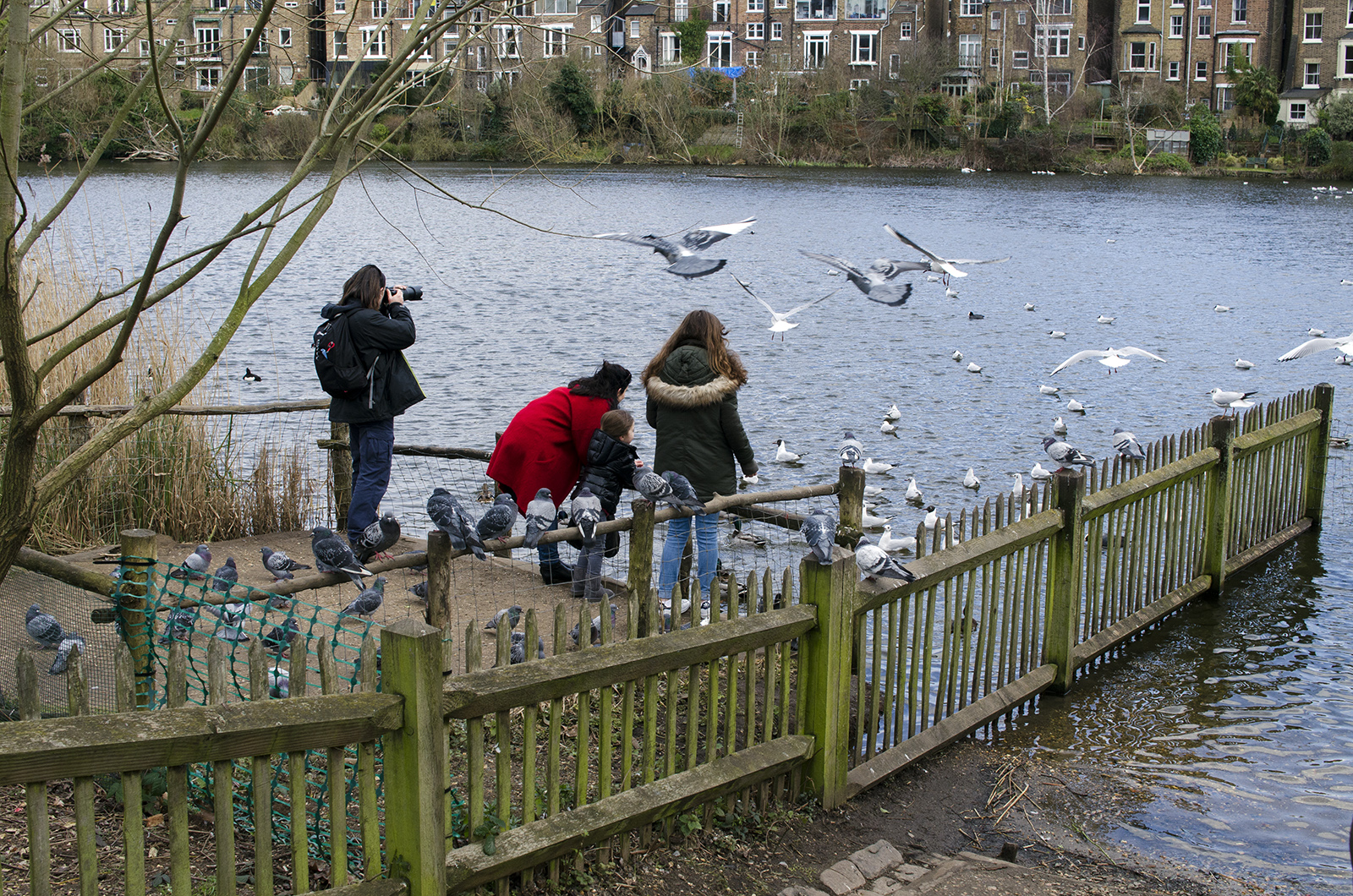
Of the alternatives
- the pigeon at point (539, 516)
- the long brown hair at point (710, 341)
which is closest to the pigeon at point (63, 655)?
the pigeon at point (539, 516)

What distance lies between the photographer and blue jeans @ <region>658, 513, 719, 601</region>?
279 inches

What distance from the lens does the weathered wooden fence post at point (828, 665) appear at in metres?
4.79

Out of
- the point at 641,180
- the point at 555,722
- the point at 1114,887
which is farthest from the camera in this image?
the point at 641,180

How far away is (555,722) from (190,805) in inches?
61.7

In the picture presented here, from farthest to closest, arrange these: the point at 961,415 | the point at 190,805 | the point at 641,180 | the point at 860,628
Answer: the point at 641,180 < the point at 961,415 < the point at 860,628 < the point at 190,805

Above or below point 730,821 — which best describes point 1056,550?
above

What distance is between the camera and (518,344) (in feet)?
72.6

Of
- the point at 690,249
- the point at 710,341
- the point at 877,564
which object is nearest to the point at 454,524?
the point at 877,564

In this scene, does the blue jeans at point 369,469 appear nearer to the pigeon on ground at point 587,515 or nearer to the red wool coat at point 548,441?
the red wool coat at point 548,441

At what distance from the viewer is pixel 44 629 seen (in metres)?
4.99

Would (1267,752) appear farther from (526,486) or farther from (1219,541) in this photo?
(526,486)

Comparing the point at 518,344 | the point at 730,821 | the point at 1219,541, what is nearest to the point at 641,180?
the point at 518,344

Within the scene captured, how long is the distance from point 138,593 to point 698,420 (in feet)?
11.2

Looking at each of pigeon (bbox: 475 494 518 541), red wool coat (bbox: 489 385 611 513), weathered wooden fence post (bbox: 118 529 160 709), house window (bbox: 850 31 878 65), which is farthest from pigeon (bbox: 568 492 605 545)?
house window (bbox: 850 31 878 65)
